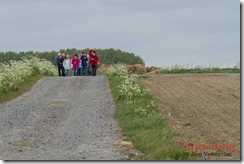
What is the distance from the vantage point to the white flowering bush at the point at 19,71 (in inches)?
917

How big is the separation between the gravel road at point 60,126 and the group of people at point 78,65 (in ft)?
28.3

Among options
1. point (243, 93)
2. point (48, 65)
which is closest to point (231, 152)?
point (243, 93)

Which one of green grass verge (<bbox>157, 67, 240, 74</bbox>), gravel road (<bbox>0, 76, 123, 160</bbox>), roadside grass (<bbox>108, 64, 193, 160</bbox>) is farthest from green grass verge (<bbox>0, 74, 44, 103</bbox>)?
green grass verge (<bbox>157, 67, 240, 74</bbox>)

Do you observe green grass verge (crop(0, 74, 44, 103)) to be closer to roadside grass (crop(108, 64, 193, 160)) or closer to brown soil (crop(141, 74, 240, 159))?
brown soil (crop(141, 74, 240, 159))

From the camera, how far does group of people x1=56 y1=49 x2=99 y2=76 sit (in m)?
32.4

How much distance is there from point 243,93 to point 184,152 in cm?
126

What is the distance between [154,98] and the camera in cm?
1881

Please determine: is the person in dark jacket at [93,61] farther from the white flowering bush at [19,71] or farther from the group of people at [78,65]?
the white flowering bush at [19,71]

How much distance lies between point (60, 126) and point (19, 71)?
527 inches

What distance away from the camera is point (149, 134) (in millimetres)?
11188

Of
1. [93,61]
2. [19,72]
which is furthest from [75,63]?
[19,72]

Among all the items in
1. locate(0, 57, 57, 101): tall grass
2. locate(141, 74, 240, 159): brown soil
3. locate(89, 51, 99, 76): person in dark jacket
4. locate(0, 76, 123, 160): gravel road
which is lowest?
locate(0, 76, 123, 160): gravel road

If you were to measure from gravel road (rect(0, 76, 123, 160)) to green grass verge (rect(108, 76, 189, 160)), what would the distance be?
12.1 inches

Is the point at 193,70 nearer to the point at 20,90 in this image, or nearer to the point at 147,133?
the point at 20,90
